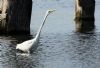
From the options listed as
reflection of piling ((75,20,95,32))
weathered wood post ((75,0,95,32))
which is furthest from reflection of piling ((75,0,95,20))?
reflection of piling ((75,20,95,32))

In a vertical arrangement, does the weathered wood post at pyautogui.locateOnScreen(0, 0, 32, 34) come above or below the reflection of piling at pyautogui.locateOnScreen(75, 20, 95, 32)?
above

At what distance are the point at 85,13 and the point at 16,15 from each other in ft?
22.7

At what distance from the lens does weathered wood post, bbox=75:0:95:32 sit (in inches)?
1109

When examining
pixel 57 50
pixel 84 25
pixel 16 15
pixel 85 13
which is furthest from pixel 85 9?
pixel 57 50

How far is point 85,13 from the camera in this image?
28828mm

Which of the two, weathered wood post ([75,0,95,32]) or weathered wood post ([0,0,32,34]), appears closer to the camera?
weathered wood post ([0,0,32,34])

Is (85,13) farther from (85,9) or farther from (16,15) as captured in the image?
(16,15)

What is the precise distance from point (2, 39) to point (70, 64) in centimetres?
604

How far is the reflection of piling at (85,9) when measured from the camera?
2827cm

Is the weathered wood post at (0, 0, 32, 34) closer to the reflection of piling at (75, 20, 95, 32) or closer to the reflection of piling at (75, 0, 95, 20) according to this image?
the reflection of piling at (75, 20, 95, 32)

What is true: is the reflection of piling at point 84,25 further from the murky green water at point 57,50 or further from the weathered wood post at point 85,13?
the murky green water at point 57,50

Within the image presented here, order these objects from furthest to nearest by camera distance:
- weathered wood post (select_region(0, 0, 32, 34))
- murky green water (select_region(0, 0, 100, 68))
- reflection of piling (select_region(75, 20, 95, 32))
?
A: reflection of piling (select_region(75, 20, 95, 32)) → weathered wood post (select_region(0, 0, 32, 34)) → murky green water (select_region(0, 0, 100, 68))

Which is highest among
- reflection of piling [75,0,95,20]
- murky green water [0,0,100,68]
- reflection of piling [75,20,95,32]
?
reflection of piling [75,0,95,20]

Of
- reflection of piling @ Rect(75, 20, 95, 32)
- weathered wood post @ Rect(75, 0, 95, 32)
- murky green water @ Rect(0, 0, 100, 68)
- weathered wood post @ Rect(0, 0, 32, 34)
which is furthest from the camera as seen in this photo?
weathered wood post @ Rect(75, 0, 95, 32)
